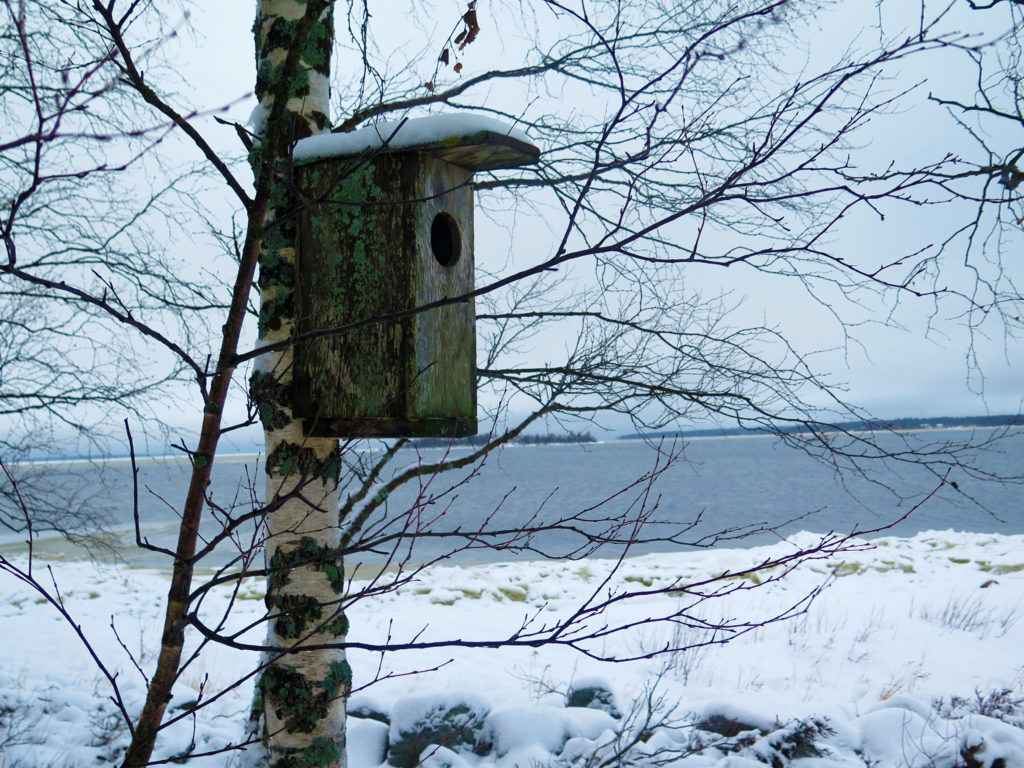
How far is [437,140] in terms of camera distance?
2.89m

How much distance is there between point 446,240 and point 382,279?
419 mm

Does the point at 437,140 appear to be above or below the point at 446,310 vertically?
above

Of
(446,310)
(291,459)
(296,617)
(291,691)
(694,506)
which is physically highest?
(446,310)

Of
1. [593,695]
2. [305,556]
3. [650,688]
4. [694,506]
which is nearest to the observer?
[305,556]

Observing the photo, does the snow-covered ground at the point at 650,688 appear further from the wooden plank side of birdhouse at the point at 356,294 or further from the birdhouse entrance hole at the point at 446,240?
the birdhouse entrance hole at the point at 446,240

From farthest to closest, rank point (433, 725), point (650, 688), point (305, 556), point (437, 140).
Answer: point (650, 688) → point (433, 725) → point (305, 556) → point (437, 140)

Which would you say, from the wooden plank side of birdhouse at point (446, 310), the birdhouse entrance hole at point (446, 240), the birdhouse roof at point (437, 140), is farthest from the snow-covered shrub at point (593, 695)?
the birdhouse roof at point (437, 140)

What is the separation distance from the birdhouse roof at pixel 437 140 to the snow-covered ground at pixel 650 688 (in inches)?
70.3

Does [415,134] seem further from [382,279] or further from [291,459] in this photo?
[291,459]

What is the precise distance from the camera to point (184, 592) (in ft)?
4.86

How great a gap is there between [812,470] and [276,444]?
2505 inches

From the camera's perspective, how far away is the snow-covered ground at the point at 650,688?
175 inches

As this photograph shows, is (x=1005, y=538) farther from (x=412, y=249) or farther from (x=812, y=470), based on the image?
(x=812, y=470)

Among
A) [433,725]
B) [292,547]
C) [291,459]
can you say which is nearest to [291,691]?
[292,547]
